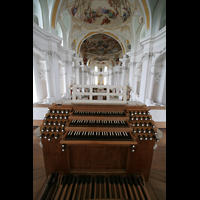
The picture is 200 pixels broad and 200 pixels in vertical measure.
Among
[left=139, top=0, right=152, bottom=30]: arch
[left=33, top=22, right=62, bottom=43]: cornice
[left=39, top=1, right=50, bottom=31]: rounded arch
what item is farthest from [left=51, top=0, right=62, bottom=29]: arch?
[left=139, top=0, right=152, bottom=30]: arch

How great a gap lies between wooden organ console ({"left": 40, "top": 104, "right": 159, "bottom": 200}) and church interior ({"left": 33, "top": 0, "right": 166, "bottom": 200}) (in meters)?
0.02

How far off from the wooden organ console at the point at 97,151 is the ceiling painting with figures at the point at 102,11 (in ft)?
32.5

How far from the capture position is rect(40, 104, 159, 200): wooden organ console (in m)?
1.66

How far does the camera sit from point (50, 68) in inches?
244

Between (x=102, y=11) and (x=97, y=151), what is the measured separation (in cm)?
1226

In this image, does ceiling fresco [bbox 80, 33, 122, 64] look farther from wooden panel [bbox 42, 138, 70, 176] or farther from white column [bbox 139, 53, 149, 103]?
wooden panel [bbox 42, 138, 70, 176]

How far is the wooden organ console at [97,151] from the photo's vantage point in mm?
1656

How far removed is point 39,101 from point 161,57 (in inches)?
356

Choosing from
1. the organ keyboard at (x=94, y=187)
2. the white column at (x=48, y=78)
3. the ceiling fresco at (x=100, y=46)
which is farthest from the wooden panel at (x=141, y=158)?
the ceiling fresco at (x=100, y=46)

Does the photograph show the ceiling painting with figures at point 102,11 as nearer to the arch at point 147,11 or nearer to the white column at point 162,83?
the arch at point 147,11

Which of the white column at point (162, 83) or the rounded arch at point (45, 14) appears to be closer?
the rounded arch at point (45, 14)

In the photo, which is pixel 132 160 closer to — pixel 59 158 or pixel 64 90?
pixel 59 158

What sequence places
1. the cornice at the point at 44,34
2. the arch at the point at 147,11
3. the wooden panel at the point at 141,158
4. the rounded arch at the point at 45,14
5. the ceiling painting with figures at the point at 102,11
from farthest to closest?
the ceiling painting with figures at the point at 102,11 < the arch at the point at 147,11 < the rounded arch at the point at 45,14 < the cornice at the point at 44,34 < the wooden panel at the point at 141,158

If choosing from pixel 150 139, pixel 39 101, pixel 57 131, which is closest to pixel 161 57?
pixel 150 139
